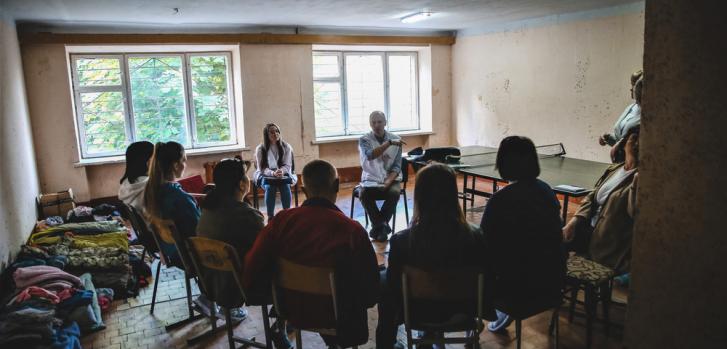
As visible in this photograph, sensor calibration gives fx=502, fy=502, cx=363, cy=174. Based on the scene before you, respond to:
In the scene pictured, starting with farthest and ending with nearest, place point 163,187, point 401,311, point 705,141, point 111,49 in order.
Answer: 1. point 111,49
2. point 163,187
3. point 401,311
4. point 705,141

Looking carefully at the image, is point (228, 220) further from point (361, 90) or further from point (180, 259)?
point (361, 90)

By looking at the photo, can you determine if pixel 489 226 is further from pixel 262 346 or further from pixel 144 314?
pixel 144 314

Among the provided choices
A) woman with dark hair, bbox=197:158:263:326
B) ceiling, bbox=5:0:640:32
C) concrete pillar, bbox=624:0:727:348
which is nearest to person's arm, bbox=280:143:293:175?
ceiling, bbox=5:0:640:32

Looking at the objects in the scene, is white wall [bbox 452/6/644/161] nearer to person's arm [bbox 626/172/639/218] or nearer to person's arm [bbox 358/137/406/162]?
person's arm [bbox 358/137/406/162]

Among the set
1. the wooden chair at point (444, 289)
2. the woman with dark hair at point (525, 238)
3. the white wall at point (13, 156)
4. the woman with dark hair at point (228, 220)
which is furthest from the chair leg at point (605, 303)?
the white wall at point (13, 156)

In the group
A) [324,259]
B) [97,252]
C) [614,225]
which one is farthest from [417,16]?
[324,259]

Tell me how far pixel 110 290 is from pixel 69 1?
264cm

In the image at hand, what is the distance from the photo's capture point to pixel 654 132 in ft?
4.51

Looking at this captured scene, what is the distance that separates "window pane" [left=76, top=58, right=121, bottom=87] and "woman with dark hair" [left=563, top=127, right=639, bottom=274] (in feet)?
19.5

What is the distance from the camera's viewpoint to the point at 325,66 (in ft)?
25.6

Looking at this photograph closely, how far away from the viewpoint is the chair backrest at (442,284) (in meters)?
2.05

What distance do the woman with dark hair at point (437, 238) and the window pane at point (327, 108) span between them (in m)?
5.81

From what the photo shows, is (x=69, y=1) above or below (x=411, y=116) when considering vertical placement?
above

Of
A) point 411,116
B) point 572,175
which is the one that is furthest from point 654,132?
point 411,116
